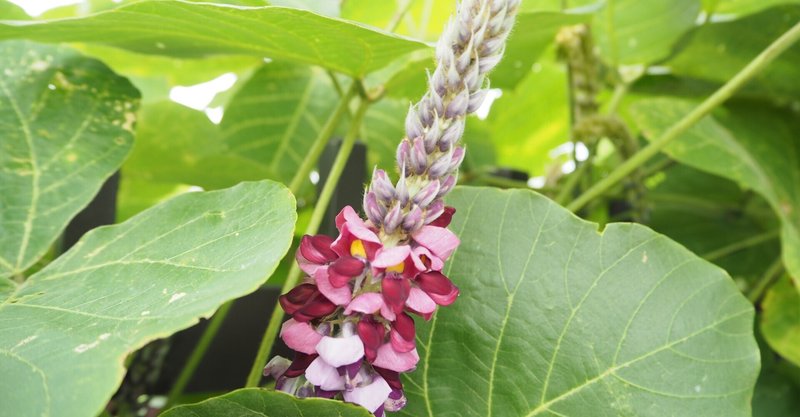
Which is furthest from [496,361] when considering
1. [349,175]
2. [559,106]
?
[559,106]

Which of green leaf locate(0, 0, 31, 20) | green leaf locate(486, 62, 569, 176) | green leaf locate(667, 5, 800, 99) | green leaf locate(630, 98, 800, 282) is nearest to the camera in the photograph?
green leaf locate(0, 0, 31, 20)

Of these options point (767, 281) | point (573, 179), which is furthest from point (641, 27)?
point (767, 281)

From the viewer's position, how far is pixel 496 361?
2.06ft

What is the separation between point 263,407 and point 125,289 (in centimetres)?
12

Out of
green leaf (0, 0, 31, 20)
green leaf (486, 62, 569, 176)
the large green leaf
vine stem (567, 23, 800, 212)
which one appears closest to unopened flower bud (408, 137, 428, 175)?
vine stem (567, 23, 800, 212)

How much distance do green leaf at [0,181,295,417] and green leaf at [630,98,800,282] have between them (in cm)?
58

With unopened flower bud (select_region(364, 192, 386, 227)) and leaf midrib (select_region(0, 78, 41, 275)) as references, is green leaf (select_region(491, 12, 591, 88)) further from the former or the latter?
leaf midrib (select_region(0, 78, 41, 275))

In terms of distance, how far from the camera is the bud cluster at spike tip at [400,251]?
0.47 meters

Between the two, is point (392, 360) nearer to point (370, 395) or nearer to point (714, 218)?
point (370, 395)

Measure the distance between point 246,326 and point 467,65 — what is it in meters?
0.73

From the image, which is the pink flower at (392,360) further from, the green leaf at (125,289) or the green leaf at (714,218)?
the green leaf at (714,218)

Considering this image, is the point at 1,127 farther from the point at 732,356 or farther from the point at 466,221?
the point at 732,356

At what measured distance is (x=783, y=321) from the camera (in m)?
0.95

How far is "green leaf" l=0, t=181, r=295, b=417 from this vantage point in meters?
0.43
